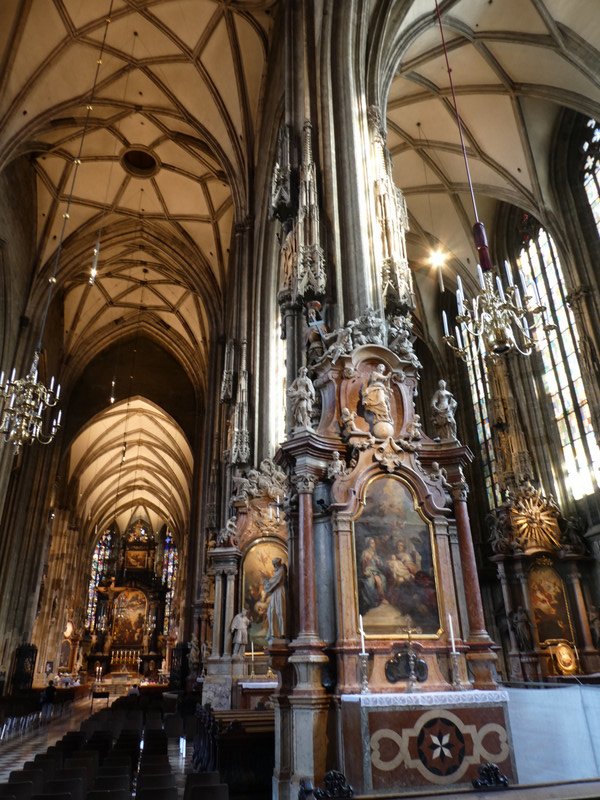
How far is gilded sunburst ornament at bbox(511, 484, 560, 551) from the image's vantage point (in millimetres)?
15617

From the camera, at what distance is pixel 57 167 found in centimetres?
2083

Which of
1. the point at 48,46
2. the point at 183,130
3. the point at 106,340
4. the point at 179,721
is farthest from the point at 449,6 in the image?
the point at 106,340

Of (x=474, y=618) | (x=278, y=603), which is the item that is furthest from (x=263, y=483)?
(x=474, y=618)

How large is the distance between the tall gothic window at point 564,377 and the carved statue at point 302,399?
31.3ft

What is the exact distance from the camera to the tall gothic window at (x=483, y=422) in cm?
2038

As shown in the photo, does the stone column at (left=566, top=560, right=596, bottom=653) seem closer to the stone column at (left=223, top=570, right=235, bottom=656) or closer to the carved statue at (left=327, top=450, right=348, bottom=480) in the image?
the stone column at (left=223, top=570, right=235, bottom=656)

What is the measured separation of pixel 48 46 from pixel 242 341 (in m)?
9.84

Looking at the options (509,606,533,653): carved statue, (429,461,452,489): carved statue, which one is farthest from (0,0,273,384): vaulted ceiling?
(509,606,533,653): carved statue

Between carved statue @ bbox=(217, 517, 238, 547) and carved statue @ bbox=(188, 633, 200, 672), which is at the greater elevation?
carved statue @ bbox=(217, 517, 238, 547)

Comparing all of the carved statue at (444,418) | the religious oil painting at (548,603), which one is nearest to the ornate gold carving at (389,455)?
the carved statue at (444,418)

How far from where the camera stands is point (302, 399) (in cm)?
757

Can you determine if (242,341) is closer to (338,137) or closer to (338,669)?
(338,137)

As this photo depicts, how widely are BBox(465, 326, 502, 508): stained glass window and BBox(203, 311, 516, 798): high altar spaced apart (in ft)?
43.7

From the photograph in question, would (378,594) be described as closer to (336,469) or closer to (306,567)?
(306,567)
